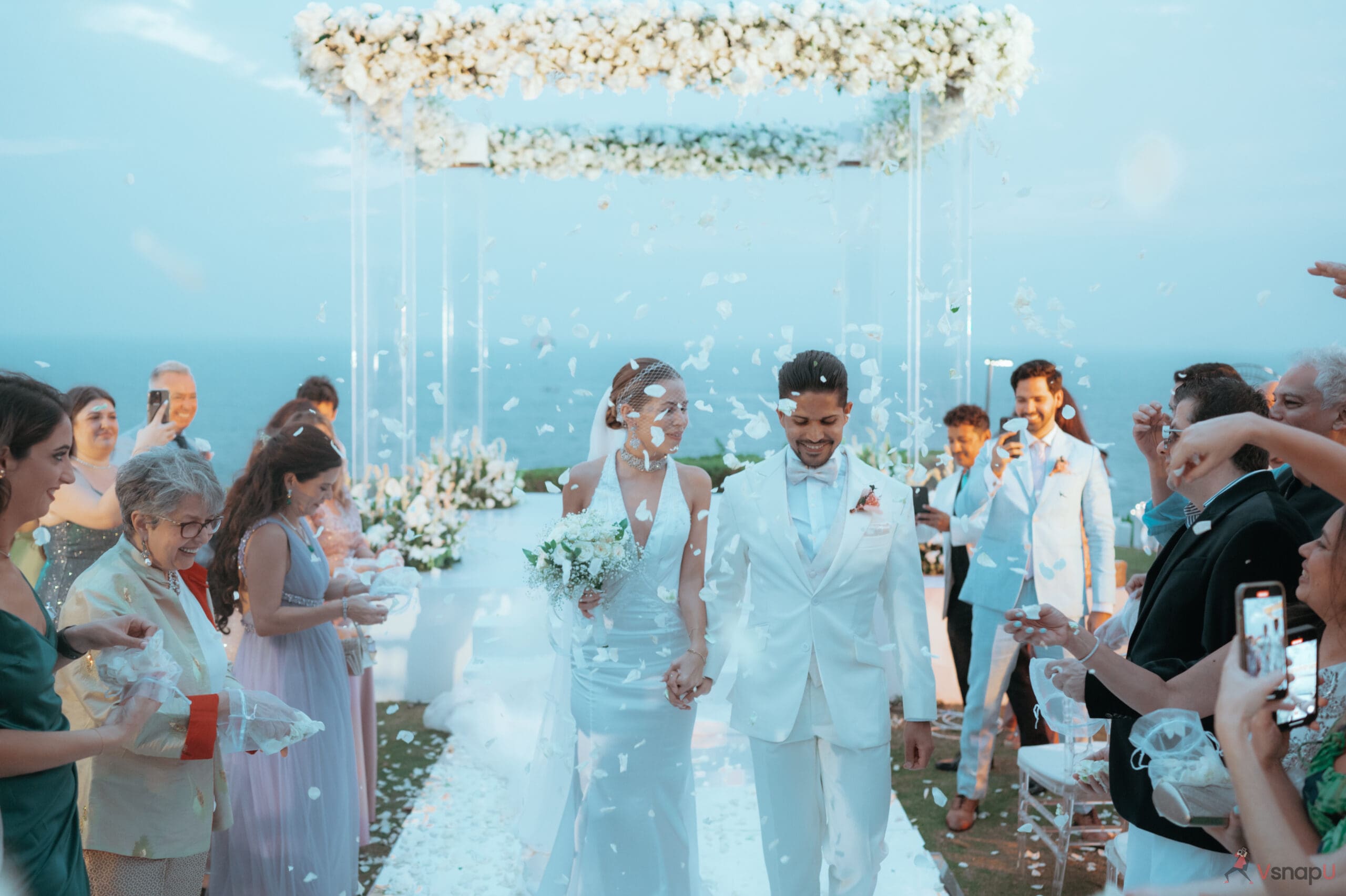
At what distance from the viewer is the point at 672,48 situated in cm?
559

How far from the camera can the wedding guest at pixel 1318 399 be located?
2227 millimetres

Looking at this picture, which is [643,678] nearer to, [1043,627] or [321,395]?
[1043,627]

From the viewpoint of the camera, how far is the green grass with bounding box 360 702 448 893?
151 inches

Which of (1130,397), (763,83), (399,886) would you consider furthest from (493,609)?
(1130,397)

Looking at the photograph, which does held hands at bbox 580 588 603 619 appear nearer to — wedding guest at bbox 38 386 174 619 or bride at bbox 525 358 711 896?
bride at bbox 525 358 711 896

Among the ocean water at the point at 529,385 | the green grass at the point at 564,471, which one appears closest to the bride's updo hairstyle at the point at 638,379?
the ocean water at the point at 529,385

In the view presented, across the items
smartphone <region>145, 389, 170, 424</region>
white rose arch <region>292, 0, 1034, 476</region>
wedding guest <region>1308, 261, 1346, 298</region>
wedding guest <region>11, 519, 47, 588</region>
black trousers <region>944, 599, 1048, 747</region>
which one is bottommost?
black trousers <region>944, 599, 1048, 747</region>

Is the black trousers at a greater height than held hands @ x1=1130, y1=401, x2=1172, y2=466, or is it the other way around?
held hands @ x1=1130, y1=401, x2=1172, y2=466

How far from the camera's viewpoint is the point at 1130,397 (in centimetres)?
4153

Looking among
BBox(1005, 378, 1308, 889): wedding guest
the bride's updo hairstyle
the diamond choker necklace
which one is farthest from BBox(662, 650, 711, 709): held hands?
BBox(1005, 378, 1308, 889): wedding guest

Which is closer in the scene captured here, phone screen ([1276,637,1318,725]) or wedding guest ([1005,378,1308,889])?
phone screen ([1276,637,1318,725])

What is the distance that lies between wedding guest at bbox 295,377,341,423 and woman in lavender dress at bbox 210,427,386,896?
1.66m

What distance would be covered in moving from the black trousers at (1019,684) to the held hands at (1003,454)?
0.75 meters

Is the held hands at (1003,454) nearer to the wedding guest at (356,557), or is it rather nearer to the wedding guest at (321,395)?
the wedding guest at (356,557)
